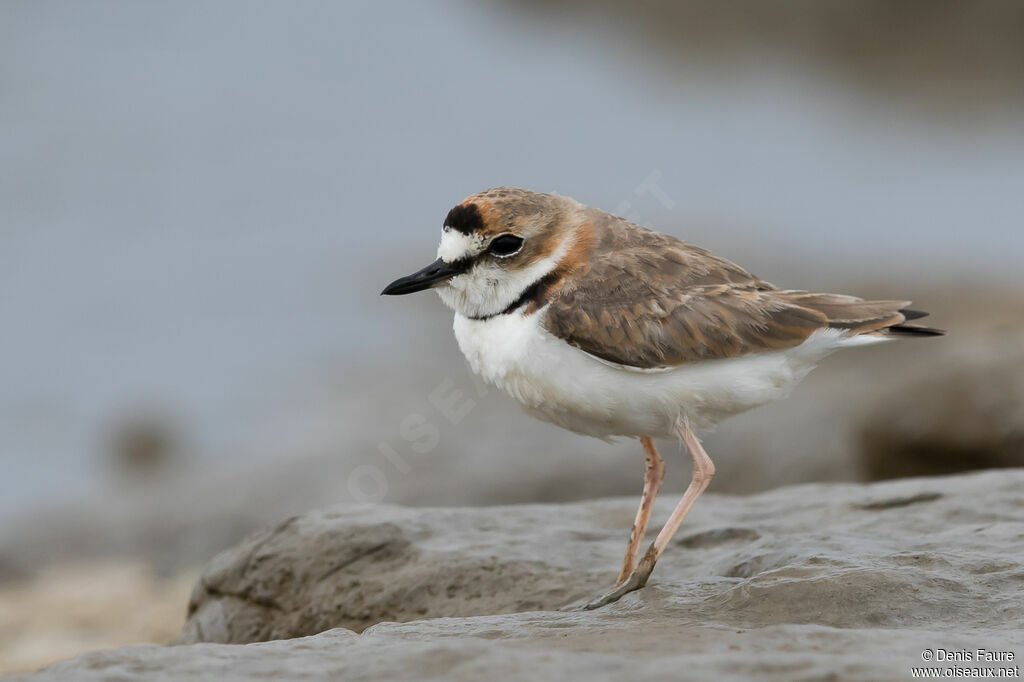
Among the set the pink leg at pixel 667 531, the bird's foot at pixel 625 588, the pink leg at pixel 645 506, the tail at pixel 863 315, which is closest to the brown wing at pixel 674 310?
the tail at pixel 863 315

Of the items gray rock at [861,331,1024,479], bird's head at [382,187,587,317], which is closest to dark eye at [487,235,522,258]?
bird's head at [382,187,587,317]

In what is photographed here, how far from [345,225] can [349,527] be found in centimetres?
1635

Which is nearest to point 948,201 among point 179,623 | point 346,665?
point 179,623

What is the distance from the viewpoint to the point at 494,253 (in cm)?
532

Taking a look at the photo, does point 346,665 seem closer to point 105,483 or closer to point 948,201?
point 105,483

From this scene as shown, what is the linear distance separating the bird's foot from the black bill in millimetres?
1542

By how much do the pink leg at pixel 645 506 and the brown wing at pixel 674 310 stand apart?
77cm

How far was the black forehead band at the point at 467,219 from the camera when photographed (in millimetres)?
5293

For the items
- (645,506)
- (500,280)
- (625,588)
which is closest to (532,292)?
(500,280)

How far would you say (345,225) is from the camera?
22078 mm

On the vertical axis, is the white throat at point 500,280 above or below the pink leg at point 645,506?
above

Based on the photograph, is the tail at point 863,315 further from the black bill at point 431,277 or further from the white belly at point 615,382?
the black bill at point 431,277

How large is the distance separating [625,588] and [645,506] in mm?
633

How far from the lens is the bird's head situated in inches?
209
